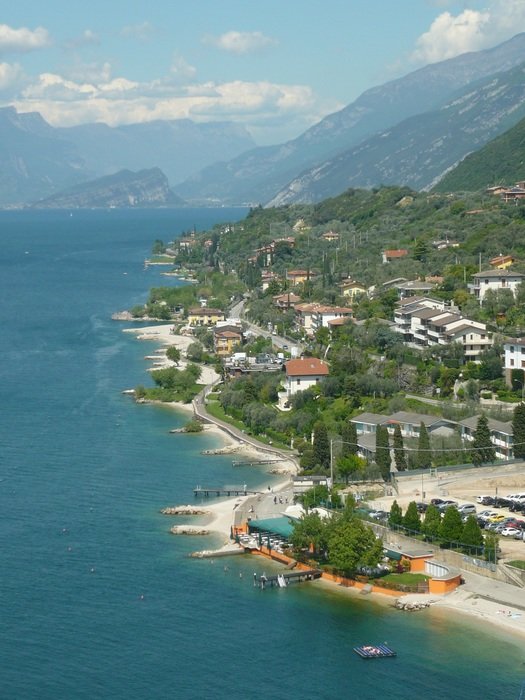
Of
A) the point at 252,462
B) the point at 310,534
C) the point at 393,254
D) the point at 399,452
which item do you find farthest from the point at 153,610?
the point at 393,254

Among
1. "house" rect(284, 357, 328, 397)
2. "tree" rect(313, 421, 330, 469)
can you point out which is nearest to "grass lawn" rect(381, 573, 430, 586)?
"tree" rect(313, 421, 330, 469)

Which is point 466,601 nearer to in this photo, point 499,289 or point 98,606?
point 98,606

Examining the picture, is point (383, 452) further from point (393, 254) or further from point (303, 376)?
point (393, 254)

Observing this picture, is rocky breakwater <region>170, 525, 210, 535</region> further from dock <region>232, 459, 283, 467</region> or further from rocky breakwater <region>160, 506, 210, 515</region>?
dock <region>232, 459, 283, 467</region>

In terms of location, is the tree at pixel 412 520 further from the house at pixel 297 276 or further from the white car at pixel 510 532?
the house at pixel 297 276

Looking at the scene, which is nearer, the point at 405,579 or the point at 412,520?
the point at 405,579

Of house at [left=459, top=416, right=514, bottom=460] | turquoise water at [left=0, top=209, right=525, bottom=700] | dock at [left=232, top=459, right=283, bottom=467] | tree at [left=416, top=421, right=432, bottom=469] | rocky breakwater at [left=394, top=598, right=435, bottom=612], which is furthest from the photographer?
dock at [left=232, top=459, right=283, bottom=467]
